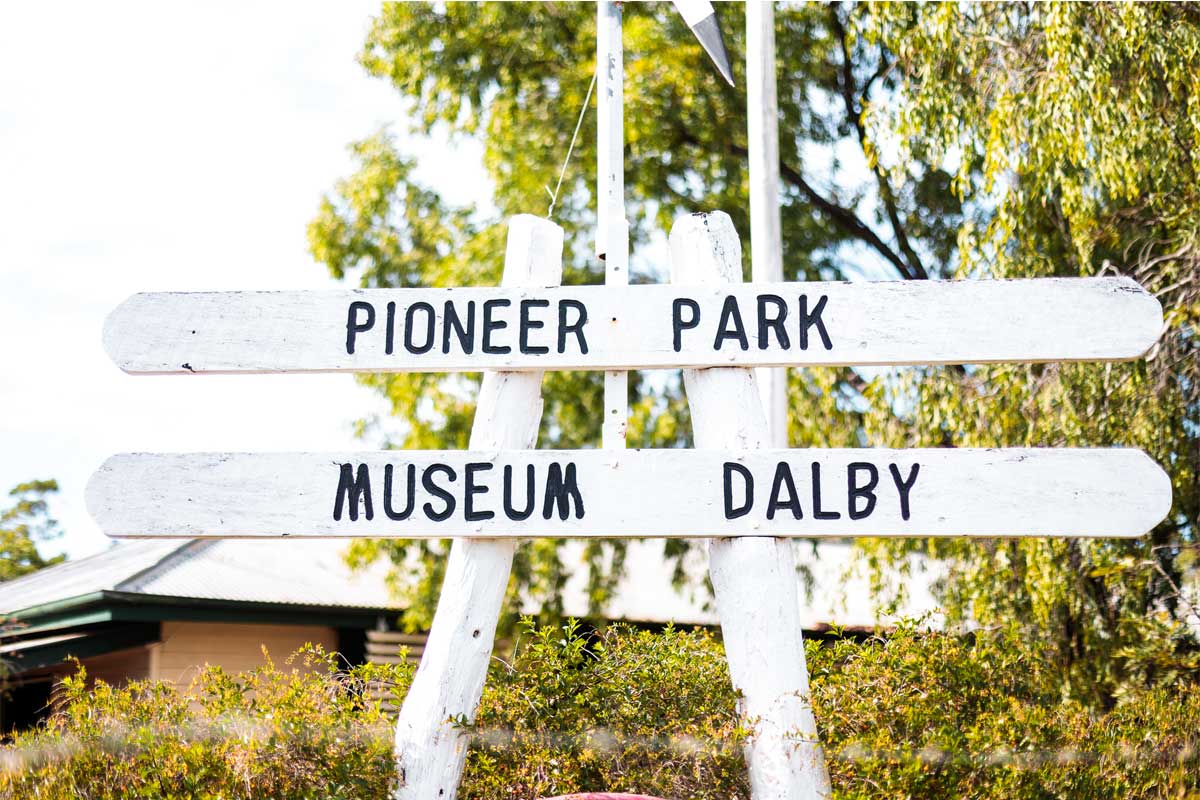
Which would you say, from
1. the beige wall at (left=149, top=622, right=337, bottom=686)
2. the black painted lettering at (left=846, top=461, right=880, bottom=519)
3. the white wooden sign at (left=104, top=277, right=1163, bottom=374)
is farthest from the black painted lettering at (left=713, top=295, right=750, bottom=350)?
the beige wall at (left=149, top=622, right=337, bottom=686)

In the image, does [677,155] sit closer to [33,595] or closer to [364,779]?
[33,595]

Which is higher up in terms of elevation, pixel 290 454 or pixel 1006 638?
pixel 290 454

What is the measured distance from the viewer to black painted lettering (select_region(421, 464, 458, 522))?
385 centimetres

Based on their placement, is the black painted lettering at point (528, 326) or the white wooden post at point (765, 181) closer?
the black painted lettering at point (528, 326)

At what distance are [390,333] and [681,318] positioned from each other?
0.99 m

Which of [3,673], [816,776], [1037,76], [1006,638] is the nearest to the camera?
[816,776]

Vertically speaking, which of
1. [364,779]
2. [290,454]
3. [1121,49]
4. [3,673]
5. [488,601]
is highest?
[1121,49]

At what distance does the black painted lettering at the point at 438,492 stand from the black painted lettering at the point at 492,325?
0.43m

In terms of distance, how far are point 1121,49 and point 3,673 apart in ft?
31.9

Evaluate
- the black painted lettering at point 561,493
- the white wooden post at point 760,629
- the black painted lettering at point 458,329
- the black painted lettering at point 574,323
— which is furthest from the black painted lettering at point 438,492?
the white wooden post at point 760,629

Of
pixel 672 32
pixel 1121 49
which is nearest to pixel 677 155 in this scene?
pixel 672 32

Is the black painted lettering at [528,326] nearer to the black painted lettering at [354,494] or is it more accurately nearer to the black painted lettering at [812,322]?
the black painted lettering at [354,494]

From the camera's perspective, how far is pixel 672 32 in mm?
13070

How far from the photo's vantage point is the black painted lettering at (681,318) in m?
3.98
